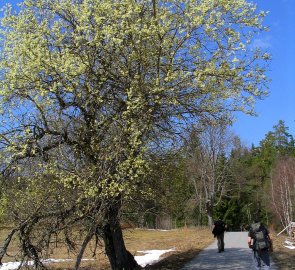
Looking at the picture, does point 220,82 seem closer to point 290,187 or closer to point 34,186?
point 34,186

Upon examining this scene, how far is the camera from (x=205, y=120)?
14266 millimetres

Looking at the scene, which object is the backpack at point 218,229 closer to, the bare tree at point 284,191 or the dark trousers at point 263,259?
the dark trousers at point 263,259

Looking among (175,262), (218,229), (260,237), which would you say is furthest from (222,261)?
(260,237)

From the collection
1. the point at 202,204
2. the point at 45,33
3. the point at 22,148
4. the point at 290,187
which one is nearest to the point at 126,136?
the point at 22,148

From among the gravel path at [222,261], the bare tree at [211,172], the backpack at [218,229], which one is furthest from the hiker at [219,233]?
the bare tree at [211,172]

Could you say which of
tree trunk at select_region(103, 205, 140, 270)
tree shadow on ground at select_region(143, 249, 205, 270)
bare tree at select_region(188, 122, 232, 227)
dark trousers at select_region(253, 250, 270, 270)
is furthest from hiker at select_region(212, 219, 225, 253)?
bare tree at select_region(188, 122, 232, 227)

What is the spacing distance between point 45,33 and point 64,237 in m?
5.90

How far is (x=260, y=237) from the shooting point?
13.2 m

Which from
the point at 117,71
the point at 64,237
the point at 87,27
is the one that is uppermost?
the point at 87,27

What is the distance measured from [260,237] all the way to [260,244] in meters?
0.19

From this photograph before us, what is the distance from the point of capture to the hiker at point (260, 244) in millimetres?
13203

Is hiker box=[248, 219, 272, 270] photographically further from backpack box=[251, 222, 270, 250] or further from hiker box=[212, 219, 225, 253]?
hiker box=[212, 219, 225, 253]

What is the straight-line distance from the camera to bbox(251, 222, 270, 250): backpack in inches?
518

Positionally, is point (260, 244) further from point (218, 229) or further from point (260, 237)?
point (218, 229)
